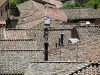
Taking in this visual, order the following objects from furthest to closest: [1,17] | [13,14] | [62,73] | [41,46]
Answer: [13,14], [1,17], [41,46], [62,73]

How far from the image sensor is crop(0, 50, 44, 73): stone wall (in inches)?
1059

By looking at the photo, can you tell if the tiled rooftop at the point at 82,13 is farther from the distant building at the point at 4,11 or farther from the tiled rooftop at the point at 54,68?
the tiled rooftop at the point at 54,68

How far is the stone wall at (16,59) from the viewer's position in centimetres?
2690

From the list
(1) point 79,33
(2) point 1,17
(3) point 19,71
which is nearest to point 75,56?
(3) point 19,71

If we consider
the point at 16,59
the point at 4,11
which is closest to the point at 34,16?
the point at 4,11

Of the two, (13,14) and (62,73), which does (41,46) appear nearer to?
(62,73)

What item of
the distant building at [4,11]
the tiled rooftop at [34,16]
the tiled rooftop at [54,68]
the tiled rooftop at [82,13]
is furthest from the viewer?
the tiled rooftop at [82,13]

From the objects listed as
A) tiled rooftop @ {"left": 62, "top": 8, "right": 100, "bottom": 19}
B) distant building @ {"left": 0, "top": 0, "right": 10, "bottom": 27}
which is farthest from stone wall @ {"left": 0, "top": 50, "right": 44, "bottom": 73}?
tiled rooftop @ {"left": 62, "top": 8, "right": 100, "bottom": 19}

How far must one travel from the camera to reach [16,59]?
1086 inches

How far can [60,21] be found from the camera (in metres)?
48.7

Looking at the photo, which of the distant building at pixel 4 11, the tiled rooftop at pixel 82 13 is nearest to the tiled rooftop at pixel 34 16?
the tiled rooftop at pixel 82 13

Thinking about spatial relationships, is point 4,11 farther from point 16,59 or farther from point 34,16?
point 16,59

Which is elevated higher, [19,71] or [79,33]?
[79,33]

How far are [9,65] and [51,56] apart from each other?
3.78m
